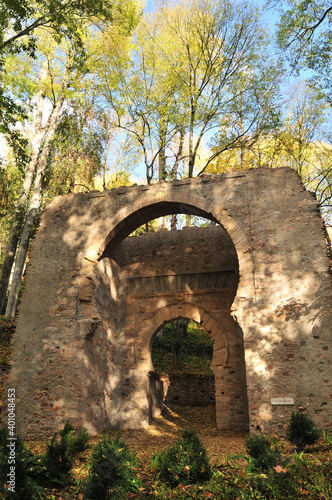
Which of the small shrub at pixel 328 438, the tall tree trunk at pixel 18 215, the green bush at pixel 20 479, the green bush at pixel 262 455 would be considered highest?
the tall tree trunk at pixel 18 215

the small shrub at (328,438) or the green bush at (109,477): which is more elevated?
the small shrub at (328,438)

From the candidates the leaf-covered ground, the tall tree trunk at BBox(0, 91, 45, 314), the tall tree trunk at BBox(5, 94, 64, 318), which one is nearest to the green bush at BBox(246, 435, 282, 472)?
→ the leaf-covered ground

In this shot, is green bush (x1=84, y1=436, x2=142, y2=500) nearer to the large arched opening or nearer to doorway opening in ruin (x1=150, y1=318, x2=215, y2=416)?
the large arched opening

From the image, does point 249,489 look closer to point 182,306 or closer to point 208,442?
point 208,442

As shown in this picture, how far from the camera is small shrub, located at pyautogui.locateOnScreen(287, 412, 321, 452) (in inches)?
225

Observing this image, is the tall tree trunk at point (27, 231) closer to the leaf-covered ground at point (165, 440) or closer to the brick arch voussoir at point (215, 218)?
the brick arch voussoir at point (215, 218)

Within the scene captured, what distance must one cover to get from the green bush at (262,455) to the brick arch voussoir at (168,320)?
4676 millimetres

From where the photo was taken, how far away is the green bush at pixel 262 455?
14.4 feet

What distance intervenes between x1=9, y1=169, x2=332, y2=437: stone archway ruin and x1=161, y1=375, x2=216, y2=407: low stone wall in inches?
173

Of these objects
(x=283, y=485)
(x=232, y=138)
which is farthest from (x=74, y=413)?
(x=232, y=138)

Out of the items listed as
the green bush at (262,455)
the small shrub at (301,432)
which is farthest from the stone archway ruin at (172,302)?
the green bush at (262,455)

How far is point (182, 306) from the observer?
1027 cm

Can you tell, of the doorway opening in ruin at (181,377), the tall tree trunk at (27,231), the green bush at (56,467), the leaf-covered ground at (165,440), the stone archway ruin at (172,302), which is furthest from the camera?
the doorway opening in ruin at (181,377)

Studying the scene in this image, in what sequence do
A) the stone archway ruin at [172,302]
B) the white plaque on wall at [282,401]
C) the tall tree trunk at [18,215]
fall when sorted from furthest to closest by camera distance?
the tall tree trunk at [18,215]
the stone archway ruin at [172,302]
the white plaque on wall at [282,401]
